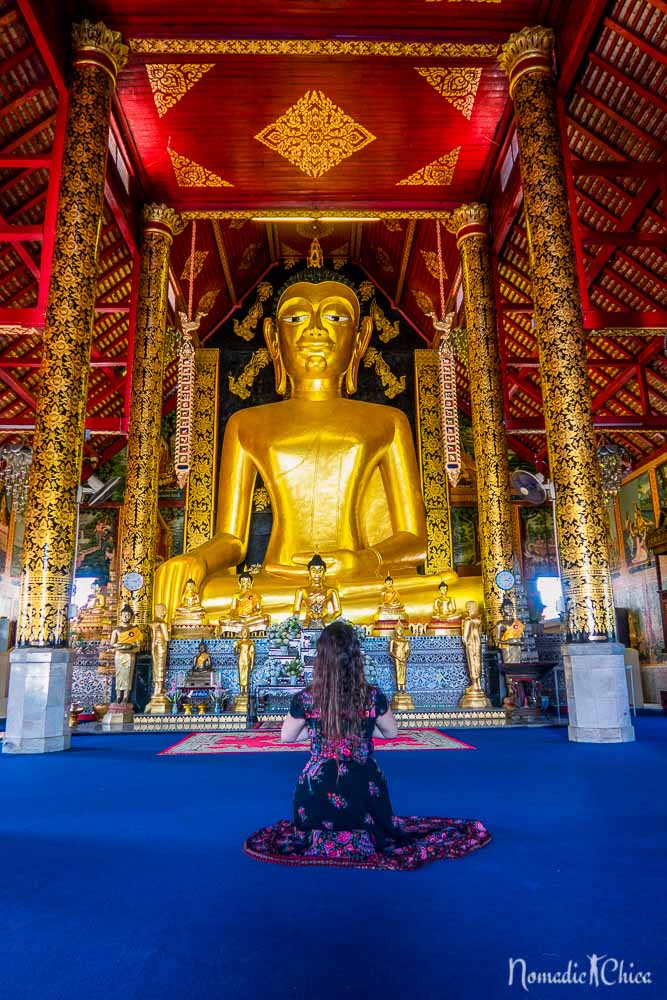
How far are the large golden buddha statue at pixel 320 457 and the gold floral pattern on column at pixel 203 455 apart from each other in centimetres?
92

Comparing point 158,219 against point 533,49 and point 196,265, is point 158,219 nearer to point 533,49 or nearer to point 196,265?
point 196,265

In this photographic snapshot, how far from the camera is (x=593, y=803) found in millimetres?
2992

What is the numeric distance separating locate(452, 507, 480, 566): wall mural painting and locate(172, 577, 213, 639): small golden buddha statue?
219 inches

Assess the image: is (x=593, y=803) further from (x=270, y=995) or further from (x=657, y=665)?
(x=657, y=665)

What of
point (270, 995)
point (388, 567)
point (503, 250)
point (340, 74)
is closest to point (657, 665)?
point (388, 567)

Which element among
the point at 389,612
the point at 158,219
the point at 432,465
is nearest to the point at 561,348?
the point at 389,612

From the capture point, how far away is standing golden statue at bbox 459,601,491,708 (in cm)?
698

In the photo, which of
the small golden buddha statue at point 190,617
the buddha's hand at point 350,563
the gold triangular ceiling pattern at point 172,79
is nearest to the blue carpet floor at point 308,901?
the small golden buddha statue at point 190,617

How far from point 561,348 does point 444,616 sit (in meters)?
3.23

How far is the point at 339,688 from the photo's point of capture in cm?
229

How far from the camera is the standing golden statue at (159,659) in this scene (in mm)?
6910

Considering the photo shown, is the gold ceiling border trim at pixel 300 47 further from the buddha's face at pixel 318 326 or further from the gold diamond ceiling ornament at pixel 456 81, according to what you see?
the buddha's face at pixel 318 326

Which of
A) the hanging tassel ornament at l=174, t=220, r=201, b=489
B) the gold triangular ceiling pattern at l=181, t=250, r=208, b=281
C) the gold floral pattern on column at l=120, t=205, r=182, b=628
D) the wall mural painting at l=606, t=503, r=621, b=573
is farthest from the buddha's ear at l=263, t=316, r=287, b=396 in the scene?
the wall mural painting at l=606, t=503, r=621, b=573

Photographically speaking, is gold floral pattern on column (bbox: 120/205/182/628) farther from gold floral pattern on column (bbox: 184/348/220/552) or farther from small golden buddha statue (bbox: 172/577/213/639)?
gold floral pattern on column (bbox: 184/348/220/552)
